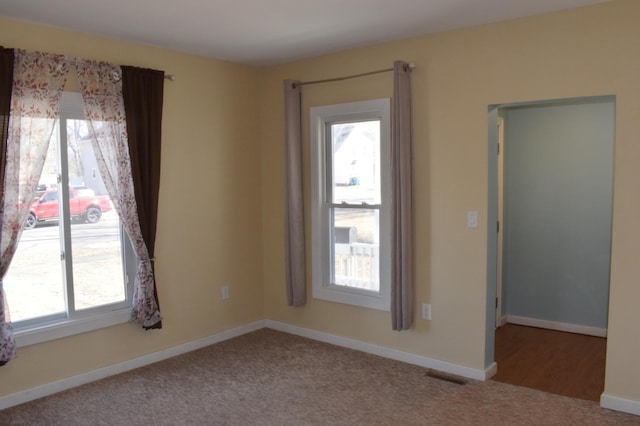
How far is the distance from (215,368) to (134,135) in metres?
1.89

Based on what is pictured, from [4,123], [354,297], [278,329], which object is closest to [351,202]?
[354,297]

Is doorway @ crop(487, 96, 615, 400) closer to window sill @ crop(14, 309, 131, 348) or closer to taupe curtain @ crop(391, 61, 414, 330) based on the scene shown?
taupe curtain @ crop(391, 61, 414, 330)

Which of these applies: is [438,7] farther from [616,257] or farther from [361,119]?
[616,257]

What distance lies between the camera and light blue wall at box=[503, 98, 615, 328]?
464 cm

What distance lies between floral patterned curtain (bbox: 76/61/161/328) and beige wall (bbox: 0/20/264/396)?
16 cm

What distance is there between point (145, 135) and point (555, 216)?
3724 millimetres

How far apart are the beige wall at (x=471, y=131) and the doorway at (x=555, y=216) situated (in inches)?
36.4

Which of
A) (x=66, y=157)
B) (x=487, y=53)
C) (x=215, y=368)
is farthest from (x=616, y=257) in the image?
(x=66, y=157)

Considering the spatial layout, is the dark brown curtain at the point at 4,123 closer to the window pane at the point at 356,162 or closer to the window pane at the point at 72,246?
the window pane at the point at 72,246

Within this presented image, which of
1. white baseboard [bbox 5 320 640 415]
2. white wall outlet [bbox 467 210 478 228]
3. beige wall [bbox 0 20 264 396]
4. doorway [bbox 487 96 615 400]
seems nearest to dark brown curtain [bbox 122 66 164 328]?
beige wall [bbox 0 20 264 396]

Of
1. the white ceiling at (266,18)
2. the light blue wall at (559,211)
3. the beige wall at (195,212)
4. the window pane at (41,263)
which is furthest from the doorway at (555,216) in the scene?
the window pane at (41,263)

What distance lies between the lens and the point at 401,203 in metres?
3.88

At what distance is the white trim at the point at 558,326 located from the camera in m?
4.68

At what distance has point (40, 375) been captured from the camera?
11.5ft
